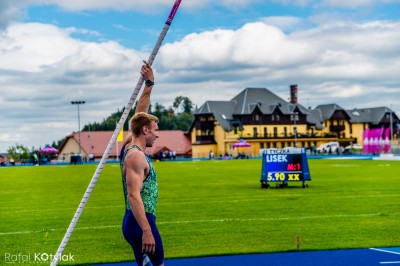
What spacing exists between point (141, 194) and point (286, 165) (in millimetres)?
21141

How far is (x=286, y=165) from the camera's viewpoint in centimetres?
2719

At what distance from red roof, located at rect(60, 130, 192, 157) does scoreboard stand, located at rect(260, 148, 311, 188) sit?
8929 centimetres

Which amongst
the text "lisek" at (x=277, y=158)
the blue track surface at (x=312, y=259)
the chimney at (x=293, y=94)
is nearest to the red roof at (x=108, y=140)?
the chimney at (x=293, y=94)

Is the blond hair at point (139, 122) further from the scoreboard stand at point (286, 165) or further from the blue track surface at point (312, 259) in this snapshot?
the scoreboard stand at point (286, 165)

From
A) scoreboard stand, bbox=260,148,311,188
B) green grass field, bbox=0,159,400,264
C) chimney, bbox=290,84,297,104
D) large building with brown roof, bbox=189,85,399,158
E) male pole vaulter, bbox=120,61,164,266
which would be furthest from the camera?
chimney, bbox=290,84,297,104

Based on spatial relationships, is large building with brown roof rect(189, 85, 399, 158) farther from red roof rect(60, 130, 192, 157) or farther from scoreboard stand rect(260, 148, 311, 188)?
scoreboard stand rect(260, 148, 311, 188)

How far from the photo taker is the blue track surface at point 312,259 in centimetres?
1047

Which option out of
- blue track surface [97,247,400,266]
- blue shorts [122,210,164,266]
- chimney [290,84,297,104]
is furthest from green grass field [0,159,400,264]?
chimney [290,84,297,104]

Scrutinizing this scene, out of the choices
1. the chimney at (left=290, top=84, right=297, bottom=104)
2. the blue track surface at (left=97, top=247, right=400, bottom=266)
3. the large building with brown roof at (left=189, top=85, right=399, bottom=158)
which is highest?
the chimney at (left=290, top=84, right=297, bottom=104)

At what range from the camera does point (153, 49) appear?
7055 millimetres

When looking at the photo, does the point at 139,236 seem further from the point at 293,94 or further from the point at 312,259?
the point at 293,94

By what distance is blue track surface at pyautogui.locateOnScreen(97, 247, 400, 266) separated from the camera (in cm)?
1047

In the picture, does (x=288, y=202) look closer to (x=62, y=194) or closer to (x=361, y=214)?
(x=361, y=214)

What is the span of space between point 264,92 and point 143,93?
115701mm
